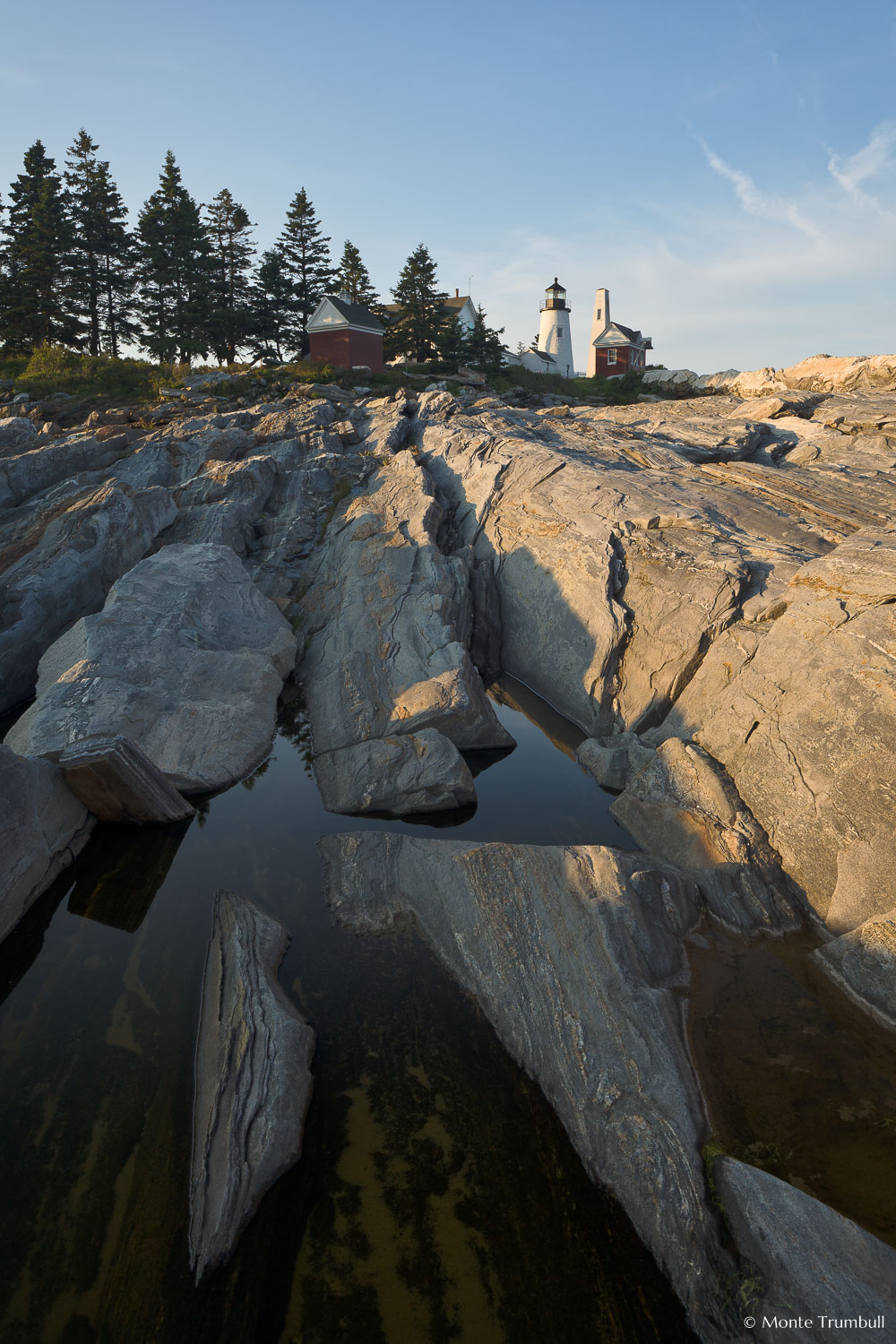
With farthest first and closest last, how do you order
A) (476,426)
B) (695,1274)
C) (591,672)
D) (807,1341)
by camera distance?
(476,426) → (591,672) → (695,1274) → (807,1341)

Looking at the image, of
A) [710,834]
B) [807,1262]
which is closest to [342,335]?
[710,834]

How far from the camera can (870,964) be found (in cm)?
858

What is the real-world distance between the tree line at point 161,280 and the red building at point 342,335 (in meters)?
4.87

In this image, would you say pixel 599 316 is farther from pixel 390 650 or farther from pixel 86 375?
pixel 390 650

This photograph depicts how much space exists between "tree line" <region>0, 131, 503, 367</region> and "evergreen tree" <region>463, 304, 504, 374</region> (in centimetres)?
83

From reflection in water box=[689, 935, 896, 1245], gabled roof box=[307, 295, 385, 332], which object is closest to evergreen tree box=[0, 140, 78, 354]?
gabled roof box=[307, 295, 385, 332]

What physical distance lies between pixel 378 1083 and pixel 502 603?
14.1m

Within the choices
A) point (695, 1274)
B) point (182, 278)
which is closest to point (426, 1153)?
point (695, 1274)

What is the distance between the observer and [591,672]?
1600 centimetres

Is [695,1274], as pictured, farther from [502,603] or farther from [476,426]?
[476,426]

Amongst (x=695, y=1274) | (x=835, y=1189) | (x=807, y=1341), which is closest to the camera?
(x=807, y=1341)

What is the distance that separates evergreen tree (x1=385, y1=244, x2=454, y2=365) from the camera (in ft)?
205

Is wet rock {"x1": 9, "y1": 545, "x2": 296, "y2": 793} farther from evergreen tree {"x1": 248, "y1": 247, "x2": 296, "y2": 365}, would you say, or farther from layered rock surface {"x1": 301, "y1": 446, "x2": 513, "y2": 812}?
evergreen tree {"x1": 248, "y1": 247, "x2": 296, "y2": 365}

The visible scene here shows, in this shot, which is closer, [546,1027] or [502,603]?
[546,1027]
